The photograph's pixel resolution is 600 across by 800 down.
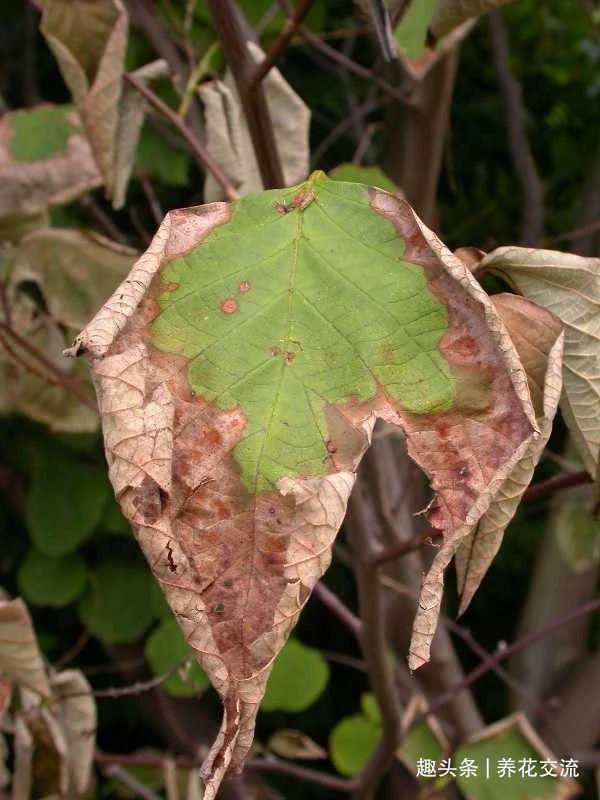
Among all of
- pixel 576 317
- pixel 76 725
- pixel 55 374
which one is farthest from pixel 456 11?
pixel 76 725

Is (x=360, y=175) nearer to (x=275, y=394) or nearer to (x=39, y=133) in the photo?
(x=39, y=133)

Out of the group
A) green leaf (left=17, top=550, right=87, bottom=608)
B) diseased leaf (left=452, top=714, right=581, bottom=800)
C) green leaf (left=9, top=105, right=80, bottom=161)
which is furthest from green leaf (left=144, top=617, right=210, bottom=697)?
green leaf (left=9, top=105, right=80, bottom=161)

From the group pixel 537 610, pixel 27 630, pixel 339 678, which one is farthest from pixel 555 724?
pixel 27 630

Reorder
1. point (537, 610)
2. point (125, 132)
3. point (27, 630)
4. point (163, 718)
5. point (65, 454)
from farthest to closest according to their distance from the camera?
1. point (537, 610)
2. point (163, 718)
3. point (65, 454)
4. point (125, 132)
5. point (27, 630)

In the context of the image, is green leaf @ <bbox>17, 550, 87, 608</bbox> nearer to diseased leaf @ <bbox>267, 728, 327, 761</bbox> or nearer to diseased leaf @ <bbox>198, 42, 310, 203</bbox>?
diseased leaf @ <bbox>267, 728, 327, 761</bbox>

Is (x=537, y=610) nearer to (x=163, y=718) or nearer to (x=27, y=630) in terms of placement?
(x=163, y=718)

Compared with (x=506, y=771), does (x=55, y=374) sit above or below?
above
